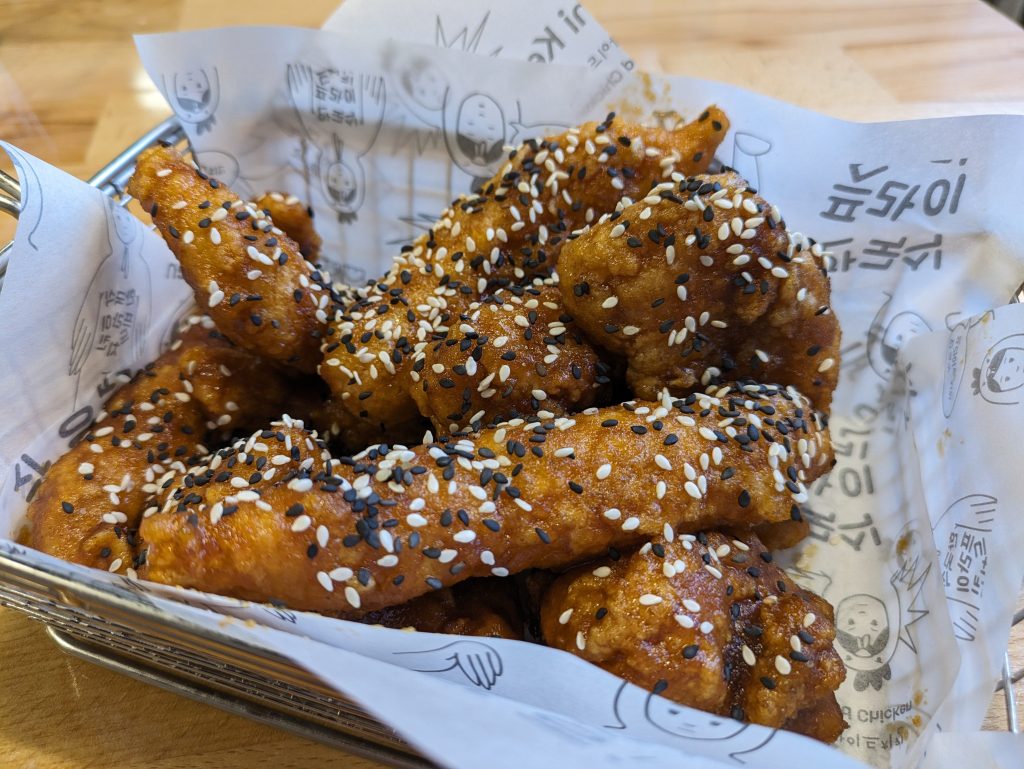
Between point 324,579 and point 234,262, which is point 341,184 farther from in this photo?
point 324,579

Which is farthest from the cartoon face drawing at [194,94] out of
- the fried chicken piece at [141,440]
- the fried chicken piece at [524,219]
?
the fried chicken piece at [524,219]

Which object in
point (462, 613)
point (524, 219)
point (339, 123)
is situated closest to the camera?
point (462, 613)

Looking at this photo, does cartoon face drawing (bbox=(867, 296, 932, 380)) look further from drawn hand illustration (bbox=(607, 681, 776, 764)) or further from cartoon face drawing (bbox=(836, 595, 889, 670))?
drawn hand illustration (bbox=(607, 681, 776, 764))

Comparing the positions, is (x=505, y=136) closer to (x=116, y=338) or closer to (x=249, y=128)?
(x=249, y=128)

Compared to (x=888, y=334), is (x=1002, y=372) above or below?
below

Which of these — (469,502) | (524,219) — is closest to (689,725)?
(469,502)

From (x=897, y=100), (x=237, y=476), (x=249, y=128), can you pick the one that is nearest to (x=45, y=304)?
(x=237, y=476)

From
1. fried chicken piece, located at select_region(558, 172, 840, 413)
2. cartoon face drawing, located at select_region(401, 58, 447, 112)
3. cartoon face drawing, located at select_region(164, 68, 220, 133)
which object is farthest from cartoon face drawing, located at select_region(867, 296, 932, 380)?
cartoon face drawing, located at select_region(164, 68, 220, 133)
